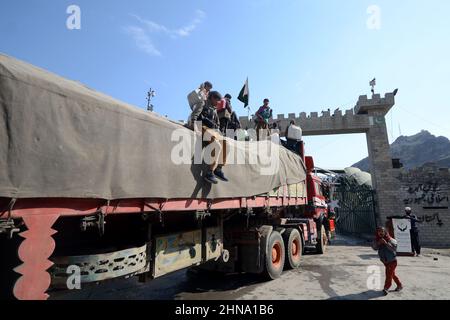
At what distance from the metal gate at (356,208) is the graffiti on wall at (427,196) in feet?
5.60

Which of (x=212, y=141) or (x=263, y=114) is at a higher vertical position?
(x=263, y=114)

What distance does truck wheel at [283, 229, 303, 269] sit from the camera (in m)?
7.66

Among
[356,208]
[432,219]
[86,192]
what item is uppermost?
[86,192]

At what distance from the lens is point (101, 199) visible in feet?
8.97

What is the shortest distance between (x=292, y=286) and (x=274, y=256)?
0.97 meters

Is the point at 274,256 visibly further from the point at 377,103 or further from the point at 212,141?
the point at 377,103

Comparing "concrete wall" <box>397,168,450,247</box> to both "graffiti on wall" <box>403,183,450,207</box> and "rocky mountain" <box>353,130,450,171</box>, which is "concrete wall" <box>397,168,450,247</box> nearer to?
"graffiti on wall" <box>403,183,450,207</box>

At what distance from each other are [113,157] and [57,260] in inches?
49.5

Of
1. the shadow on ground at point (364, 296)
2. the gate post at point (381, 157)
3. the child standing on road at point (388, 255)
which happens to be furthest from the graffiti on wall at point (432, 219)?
the shadow on ground at point (364, 296)

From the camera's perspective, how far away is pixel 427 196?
14.0m

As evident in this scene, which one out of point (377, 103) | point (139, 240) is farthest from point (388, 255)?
point (377, 103)

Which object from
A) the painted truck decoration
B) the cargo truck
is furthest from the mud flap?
the cargo truck

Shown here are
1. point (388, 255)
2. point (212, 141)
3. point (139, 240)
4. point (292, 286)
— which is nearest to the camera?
point (139, 240)

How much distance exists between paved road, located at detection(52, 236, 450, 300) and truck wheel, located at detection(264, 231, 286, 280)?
198 mm
